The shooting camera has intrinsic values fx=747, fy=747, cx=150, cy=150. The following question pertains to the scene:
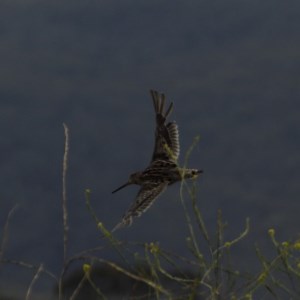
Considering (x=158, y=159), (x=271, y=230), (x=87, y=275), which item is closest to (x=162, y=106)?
(x=158, y=159)

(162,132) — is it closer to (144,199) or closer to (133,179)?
(133,179)

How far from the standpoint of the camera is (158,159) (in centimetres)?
1470

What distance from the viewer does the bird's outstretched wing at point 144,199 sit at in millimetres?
11178

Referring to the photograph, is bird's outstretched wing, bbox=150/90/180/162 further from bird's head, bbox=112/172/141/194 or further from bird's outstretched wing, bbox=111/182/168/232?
bird's outstretched wing, bbox=111/182/168/232

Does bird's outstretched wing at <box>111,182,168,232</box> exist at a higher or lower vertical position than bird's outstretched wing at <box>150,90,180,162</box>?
lower

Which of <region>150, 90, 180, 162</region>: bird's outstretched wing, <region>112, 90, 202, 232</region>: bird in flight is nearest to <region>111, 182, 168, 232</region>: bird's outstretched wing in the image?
<region>112, 90, 202, 232</region>: bird in flight

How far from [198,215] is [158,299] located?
701 mm

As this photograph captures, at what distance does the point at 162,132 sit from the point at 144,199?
3.91 metres

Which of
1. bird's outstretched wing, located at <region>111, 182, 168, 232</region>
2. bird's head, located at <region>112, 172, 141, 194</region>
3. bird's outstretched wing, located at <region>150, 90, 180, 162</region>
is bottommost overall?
bird's outstretched wing, located at <region>111, 182, 168, 232</region>

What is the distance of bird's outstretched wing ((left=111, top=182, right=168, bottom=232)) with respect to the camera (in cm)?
1118

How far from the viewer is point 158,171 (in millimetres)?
13859

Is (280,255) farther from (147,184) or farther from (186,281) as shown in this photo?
(147,184)

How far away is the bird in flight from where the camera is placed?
12.0 metres

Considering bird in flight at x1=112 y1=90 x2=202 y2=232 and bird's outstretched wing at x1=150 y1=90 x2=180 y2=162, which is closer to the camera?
bird in flight at x1=112 y1=90 x2=202 y2=232
